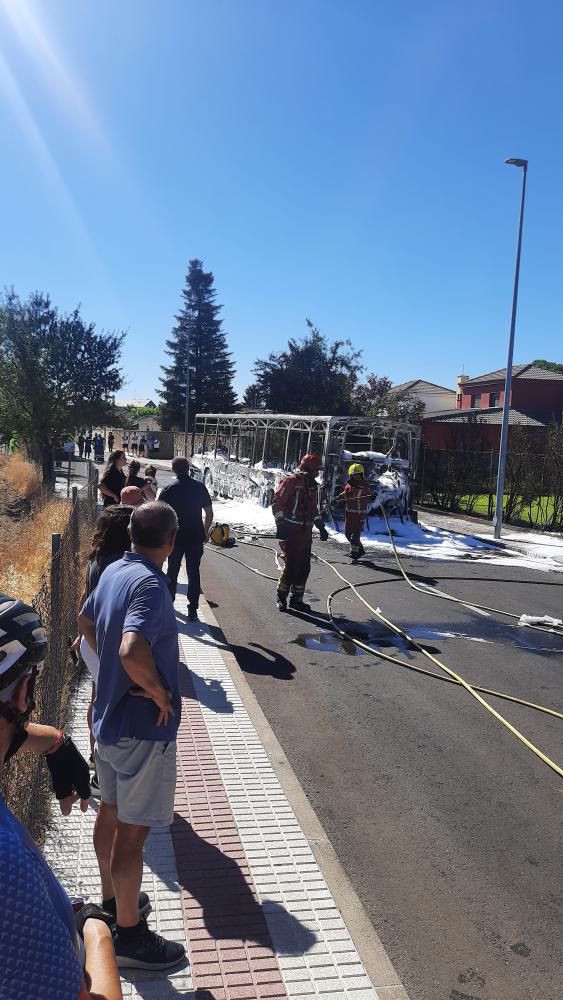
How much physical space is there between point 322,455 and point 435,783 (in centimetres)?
1341

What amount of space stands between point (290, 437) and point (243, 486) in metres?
2.32

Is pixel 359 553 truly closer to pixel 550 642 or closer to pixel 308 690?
pixel 550 642

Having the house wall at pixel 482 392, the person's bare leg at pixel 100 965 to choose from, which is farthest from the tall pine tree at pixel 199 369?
the person's bare leg at pixel 100 965

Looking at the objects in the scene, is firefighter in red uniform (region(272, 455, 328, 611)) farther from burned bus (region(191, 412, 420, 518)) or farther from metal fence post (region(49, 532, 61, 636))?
burned bus (region(191, 412, 420, 518))

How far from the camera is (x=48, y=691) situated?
14.4 ft

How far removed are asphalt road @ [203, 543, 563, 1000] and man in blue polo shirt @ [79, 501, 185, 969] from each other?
3.86 feet

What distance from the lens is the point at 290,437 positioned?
20.7m

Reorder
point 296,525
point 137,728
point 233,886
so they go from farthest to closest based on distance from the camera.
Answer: point 296,525, point 233,886, point 137,728

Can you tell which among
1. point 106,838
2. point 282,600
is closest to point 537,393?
point 282,600

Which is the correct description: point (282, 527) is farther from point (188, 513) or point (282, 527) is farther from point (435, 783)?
point (435, 783)

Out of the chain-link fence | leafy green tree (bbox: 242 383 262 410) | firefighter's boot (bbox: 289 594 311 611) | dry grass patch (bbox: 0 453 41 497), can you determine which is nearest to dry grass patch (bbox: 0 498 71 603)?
the chain-link fence

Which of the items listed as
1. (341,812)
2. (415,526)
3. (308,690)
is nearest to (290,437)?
(415,526)

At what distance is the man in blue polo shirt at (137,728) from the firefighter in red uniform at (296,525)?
6308mm

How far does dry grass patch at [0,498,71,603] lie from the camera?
375 inches
